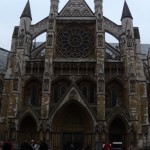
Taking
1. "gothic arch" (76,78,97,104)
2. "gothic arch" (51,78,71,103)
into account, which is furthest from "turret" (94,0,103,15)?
"gothic arch" (51,78,71,103)

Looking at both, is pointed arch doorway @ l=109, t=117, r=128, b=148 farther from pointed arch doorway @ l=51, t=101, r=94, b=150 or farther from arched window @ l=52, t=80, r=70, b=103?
arched window @ l=52, t=80, r=70, b=103

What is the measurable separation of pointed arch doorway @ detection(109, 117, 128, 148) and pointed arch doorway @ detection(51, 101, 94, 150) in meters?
2.26

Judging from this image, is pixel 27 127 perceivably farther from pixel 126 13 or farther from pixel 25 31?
pixel 126 13

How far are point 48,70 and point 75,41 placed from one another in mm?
5175

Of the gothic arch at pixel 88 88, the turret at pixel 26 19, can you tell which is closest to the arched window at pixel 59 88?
the gothic arch at pixel 88 88

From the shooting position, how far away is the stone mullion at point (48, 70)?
1165 inches

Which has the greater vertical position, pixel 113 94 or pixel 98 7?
pixel 98 7

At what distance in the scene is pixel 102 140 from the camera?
28.4 m

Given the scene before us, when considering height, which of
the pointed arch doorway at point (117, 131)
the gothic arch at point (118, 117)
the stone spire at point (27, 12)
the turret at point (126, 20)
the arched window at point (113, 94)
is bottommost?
the pointed arch doorway at point (117, 131)

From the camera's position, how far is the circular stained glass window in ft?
109

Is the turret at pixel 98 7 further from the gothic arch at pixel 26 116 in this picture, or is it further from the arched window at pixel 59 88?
the gothic arch at pixel 26 116

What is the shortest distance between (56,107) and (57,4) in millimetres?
13298

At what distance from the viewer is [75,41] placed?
33.6 metres

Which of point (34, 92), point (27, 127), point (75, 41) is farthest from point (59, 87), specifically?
point (75, 41)
